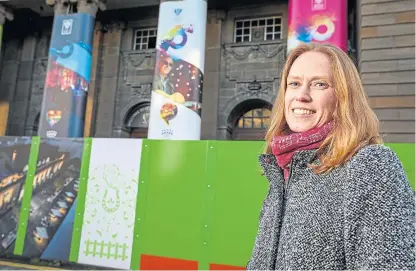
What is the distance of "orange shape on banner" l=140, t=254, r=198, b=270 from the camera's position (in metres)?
5.37

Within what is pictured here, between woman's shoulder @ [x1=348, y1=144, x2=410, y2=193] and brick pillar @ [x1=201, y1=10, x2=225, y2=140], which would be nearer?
woman's shoulder @ [x1=348, y1=144, x2=410, y2=193]

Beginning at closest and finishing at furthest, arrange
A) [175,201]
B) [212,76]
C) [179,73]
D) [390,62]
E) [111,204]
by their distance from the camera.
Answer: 1. [175,201]
2. [111,204]
3. [390,62]
4. [179,73]
5. [212,76]

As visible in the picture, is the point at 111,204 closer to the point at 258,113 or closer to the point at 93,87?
the point at 258,113

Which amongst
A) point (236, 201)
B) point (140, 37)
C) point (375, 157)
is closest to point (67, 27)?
point (140, 37)

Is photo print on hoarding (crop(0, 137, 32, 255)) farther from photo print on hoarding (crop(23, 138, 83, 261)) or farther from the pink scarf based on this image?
the pink scarf

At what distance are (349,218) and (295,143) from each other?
357 millimetres

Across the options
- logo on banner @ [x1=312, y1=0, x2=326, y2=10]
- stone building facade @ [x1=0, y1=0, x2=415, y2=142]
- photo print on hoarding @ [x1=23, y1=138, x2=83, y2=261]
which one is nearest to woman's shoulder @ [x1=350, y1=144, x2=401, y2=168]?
photo print on hoarding @ [x1=23, y1=138, x2=83, y2=261]

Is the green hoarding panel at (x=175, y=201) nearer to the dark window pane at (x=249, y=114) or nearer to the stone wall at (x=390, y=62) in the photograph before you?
the stone wall at (x=390, y=62)

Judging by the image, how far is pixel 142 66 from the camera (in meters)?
16.5

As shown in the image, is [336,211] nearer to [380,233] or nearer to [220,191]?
[380,233]

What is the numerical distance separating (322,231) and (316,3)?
11.5 metres

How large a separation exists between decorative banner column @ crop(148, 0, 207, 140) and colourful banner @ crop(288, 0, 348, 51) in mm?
3217

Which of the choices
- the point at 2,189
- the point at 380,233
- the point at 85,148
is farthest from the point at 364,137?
the point at 2,189

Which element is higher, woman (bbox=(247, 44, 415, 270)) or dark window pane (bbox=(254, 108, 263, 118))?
dark window pane (bbox=(254, 108, 263, 118))
